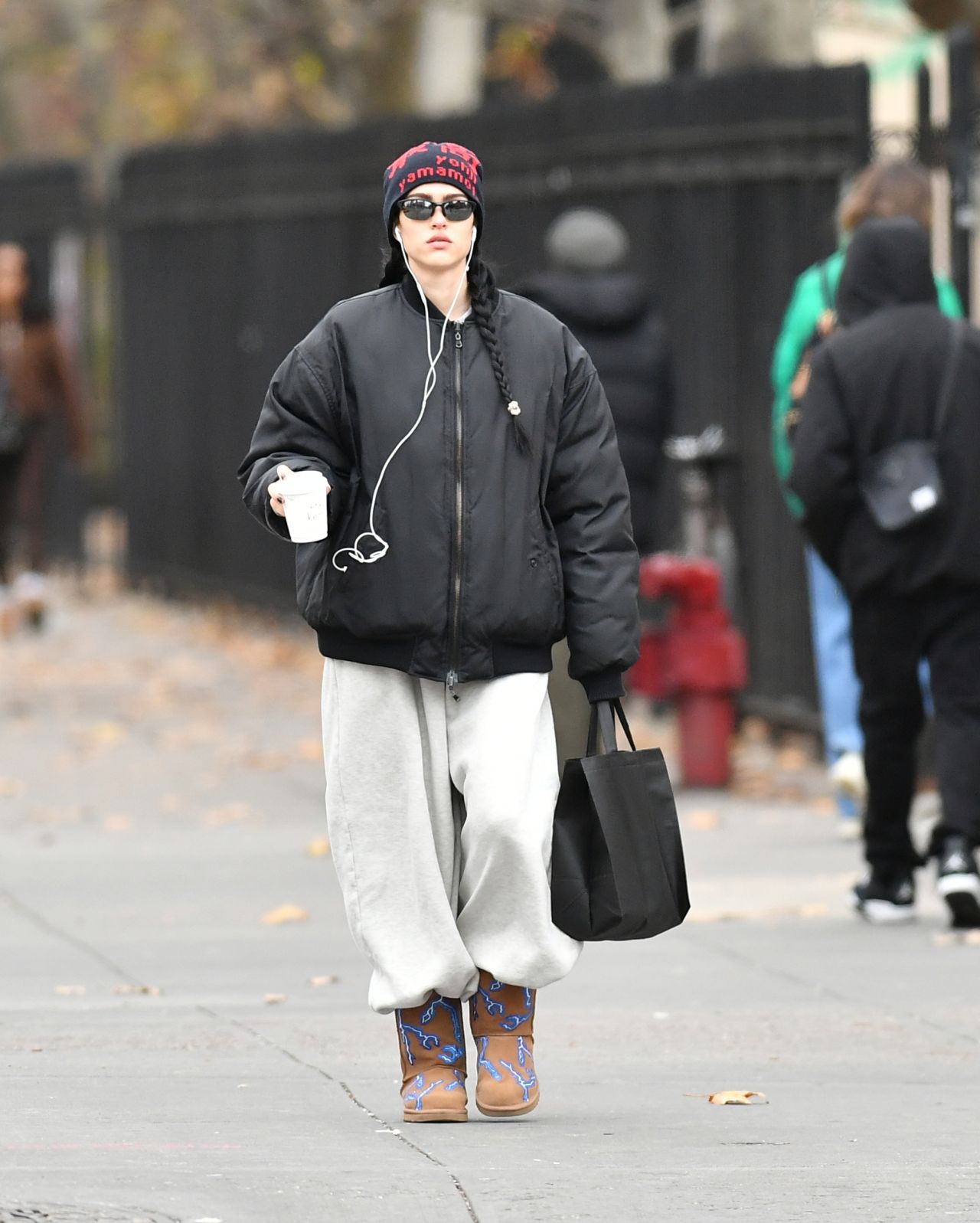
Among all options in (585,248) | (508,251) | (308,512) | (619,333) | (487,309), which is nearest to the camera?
(308,512)

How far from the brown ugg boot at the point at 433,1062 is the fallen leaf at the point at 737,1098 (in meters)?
0.58

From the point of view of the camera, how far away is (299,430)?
5688mm

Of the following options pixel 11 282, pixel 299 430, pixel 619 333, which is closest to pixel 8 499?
pixel 11 282

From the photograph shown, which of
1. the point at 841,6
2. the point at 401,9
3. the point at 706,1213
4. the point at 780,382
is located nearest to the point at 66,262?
the point at 401,9

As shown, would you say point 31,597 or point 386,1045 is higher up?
point 31,597

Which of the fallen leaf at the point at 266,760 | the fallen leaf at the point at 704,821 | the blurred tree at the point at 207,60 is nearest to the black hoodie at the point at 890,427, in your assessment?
the fallen leaf at the point at 704,821

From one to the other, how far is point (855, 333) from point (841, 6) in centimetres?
1637

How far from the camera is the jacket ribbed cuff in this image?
5.73 metres

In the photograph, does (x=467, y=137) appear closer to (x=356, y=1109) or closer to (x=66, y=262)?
(x=66, y=262)

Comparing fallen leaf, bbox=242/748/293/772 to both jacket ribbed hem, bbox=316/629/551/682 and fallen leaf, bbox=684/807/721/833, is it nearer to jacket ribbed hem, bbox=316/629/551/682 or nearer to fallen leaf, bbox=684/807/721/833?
fallen leaf, bbox=684/807/721/833

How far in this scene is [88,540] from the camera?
68.7 feet

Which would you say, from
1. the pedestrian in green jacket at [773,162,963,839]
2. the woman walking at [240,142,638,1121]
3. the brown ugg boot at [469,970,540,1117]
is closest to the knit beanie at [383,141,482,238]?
the woman walking at [240,142,638,1121]

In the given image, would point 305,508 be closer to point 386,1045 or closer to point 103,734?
point 386,1045

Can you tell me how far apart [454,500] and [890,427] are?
268cm
